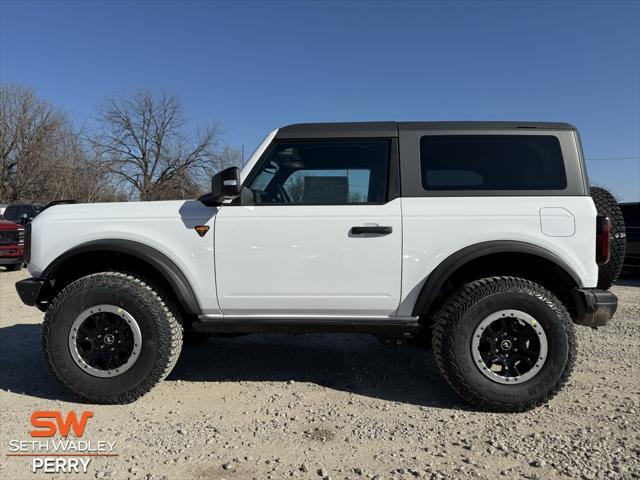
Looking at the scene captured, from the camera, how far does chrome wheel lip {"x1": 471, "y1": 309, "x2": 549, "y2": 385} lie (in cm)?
291

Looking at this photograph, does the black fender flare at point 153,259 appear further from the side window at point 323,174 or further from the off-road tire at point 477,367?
the off-road tire at point 477,367

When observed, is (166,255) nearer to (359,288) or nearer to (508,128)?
(359,288)

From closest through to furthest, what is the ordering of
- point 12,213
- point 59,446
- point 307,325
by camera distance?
point 59,446 → point 307,325 → point 12,213

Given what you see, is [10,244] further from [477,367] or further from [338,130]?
[477,367]

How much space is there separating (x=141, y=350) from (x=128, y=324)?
0.21 meters

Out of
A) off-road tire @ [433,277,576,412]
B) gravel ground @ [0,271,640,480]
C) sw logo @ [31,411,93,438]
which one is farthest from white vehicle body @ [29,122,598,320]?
sw logo @ [31,411,93,438]

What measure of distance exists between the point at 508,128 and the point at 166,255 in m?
2.65

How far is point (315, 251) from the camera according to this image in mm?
3002

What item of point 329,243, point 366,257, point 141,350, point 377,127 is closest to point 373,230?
point 366,257

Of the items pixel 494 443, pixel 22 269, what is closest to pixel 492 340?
pixel 494 443

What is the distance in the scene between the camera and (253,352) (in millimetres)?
4270

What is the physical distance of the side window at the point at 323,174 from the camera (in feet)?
10.3

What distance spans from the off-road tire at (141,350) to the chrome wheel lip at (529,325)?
2.15 m

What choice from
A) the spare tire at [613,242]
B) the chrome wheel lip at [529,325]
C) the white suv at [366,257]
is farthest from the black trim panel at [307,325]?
the spare tire at [613,242]
